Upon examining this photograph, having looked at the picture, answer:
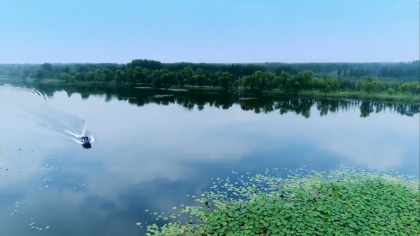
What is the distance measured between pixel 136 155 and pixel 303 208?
6.09 meters

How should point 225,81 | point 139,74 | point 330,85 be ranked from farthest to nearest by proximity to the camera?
point 139,74, point 225,81, point 330,85

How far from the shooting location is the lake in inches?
227

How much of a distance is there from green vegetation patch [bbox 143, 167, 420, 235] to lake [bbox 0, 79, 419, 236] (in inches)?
28.7

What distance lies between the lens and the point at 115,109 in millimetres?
19219

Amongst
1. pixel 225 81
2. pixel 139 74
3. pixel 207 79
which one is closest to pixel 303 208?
pixel 225 81

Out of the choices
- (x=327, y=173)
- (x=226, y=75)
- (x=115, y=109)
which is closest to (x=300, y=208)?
(x=327, y=173)

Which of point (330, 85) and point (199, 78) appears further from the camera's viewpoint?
point (199, 78)

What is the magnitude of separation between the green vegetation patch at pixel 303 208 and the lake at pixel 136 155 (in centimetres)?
73

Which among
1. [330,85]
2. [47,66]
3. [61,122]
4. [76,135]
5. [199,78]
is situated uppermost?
[47,66]

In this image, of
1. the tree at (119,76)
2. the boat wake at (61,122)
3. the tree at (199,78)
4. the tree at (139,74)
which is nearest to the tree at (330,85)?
the tree at (199,78)

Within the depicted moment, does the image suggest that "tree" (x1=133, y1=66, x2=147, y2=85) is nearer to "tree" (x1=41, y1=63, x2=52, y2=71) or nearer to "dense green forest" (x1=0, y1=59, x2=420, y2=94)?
"dense green forest" (x1=0, y1=59, x2=420, y2=94)

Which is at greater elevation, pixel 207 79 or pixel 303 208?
pixel 207 79

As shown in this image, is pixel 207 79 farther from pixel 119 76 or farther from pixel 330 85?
pixel 330 85

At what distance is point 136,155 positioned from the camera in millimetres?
9531
